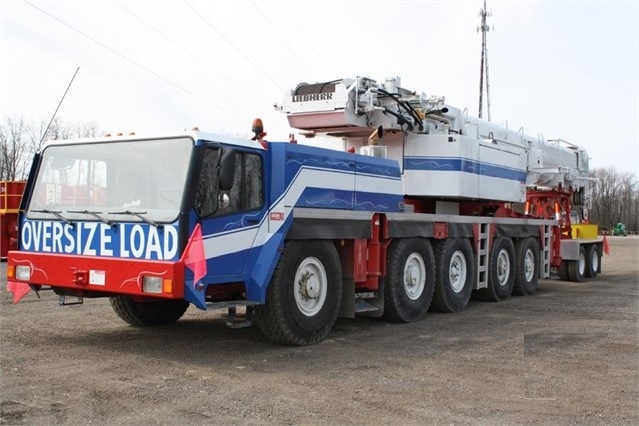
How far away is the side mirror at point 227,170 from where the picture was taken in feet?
22.2

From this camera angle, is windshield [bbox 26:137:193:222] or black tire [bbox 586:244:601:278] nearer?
windshield [bbox 26:137:193:222]

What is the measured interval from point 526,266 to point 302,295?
26.0ft

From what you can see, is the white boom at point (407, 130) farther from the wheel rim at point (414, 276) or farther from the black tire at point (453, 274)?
the wheel rim at point (414, 276)

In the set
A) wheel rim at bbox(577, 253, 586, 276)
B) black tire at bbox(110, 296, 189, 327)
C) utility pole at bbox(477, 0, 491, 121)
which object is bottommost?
black tire at bbox(110, 296, 189, 327)

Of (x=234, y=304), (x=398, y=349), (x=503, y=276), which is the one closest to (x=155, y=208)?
(x=234, y=304)

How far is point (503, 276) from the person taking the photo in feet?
43.7

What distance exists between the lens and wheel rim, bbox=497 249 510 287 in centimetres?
1317

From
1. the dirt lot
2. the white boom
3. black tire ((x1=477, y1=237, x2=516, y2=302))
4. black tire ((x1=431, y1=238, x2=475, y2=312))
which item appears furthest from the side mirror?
black tire ((x1=477, y1=237, x2=516, y2=302))

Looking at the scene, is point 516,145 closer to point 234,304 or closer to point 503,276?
point 503,276

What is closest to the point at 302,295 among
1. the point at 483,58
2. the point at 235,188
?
the point at 235,188

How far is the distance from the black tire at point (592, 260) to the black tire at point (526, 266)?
465 centimetres

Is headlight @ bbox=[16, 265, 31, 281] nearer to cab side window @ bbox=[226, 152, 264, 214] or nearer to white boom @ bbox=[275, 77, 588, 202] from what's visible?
→ cab side window @ bbox=[226, 152, 264, 214]

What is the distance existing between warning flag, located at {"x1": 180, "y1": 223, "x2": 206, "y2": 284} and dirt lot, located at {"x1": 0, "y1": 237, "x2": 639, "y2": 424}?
965 mm

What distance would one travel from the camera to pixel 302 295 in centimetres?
792
